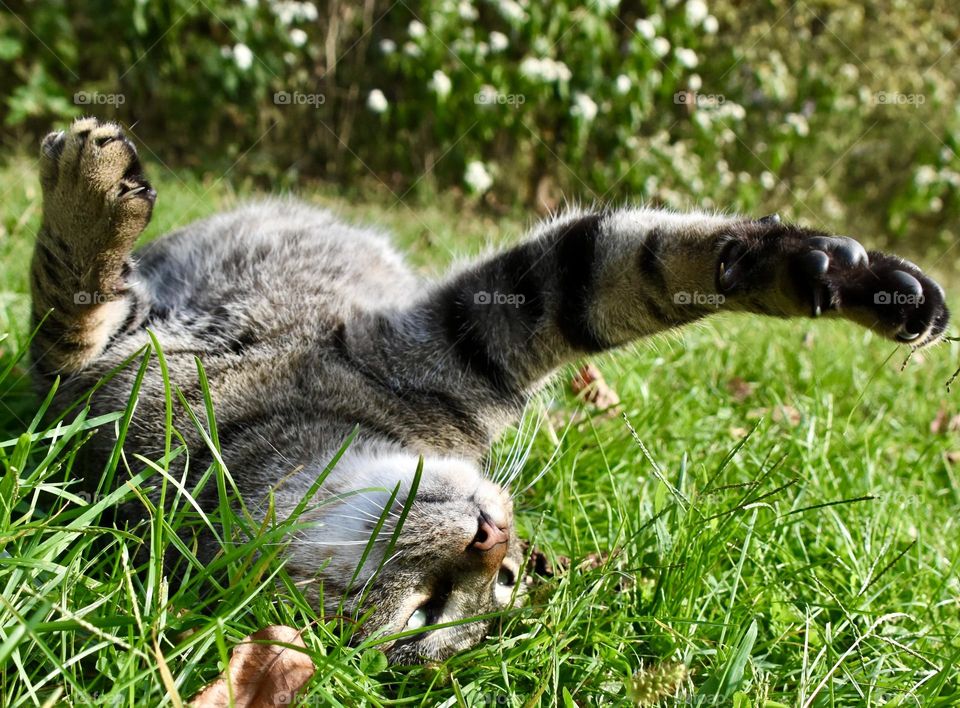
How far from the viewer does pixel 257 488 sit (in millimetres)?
1863

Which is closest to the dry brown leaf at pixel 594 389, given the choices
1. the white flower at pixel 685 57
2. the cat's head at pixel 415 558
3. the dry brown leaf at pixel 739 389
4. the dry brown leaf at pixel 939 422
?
the dry brown leaf at pixel 739 389

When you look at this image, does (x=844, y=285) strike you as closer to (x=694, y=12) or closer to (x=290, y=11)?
(x=290, y=11)

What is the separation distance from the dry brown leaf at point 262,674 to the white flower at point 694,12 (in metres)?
5.76

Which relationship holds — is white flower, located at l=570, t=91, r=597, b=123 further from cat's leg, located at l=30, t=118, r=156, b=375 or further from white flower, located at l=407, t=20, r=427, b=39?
cat's leg, located at l=30, t=118, r=156, b=375

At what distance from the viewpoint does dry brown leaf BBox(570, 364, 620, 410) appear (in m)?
2.60

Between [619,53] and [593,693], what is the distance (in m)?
5.76

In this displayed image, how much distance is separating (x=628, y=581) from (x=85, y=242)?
1.52 m

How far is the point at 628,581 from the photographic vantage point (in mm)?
1753

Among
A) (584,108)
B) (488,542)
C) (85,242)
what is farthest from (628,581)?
(584,108)

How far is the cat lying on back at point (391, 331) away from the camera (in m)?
1.65

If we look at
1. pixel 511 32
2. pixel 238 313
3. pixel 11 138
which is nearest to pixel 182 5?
pixel 11 138

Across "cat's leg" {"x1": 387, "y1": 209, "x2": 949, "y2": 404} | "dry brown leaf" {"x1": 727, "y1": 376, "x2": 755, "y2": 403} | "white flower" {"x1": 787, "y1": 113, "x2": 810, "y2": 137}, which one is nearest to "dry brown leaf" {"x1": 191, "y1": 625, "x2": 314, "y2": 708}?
"cat's leg" {"x1": 387, "y1": 209, "x2": 949, "y2": 404}

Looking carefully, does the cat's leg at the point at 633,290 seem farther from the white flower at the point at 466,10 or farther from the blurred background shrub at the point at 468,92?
the white flower at the point at 466,10

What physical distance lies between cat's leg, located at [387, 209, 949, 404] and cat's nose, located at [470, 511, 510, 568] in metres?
0.57
